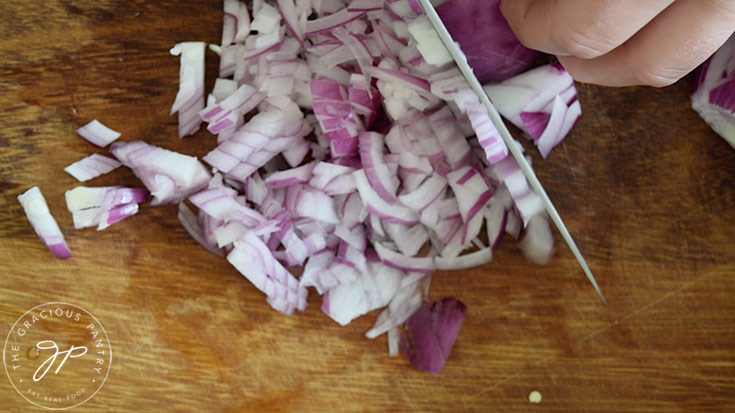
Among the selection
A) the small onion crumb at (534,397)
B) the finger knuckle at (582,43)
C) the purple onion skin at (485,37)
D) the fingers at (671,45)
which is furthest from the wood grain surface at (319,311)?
the finger knuckle at (582,43)

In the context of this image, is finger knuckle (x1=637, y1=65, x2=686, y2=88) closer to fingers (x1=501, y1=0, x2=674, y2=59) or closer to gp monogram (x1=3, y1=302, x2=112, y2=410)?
fingers (x1=501, y1=0, x2=674, y2=59)

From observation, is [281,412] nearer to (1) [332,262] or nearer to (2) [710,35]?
(1) [332,262]

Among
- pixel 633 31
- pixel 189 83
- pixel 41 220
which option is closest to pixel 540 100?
pixel 633 31

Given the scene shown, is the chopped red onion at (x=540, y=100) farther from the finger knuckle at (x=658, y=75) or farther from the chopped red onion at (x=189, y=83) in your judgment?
the chopped red onion at (x=189, y=83)

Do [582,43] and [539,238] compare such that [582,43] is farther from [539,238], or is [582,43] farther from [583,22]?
[539,238]

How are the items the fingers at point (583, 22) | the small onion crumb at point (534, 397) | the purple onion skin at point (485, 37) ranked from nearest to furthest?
the fingers at point (583, 22)
the purple onion skin at point (485, 37)
the small onion crumb at point (534, 397)


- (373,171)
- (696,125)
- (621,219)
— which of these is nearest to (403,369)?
(373,171)

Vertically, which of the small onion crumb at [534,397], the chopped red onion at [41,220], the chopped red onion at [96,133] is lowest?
the small onion crumb at [534,397]
